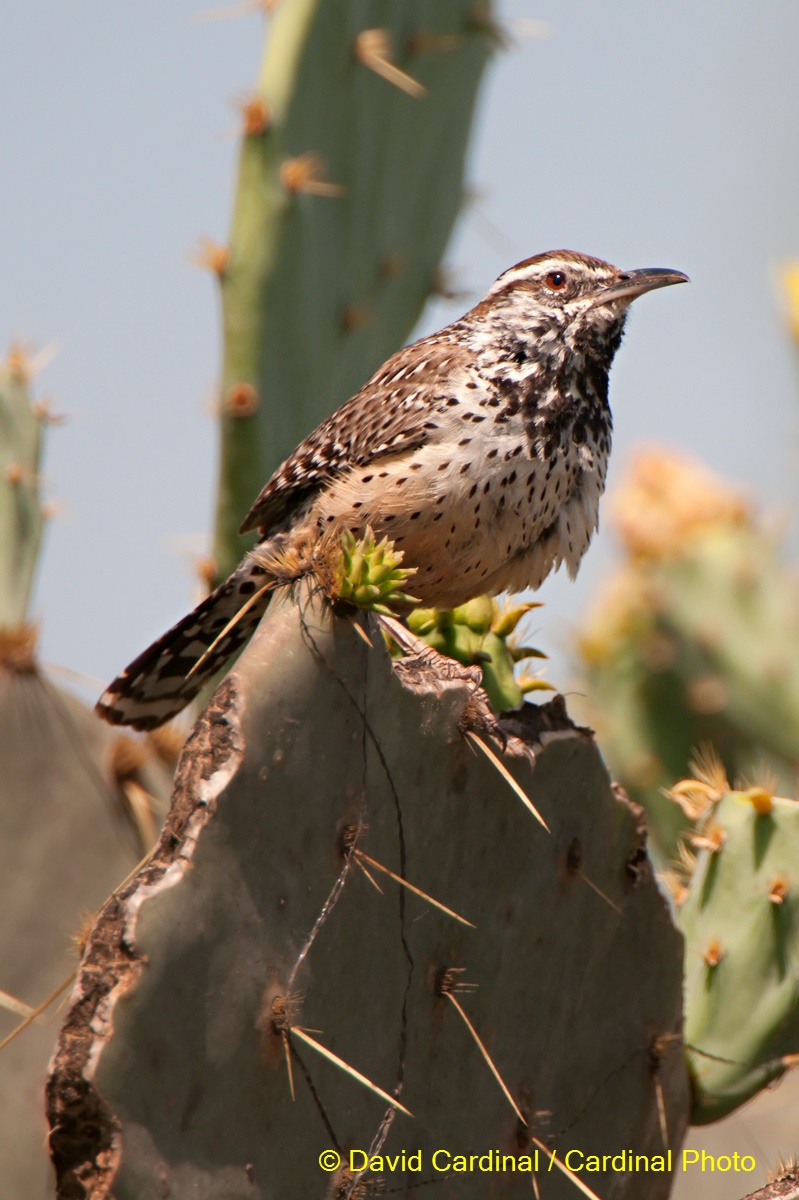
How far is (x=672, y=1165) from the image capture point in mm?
1960

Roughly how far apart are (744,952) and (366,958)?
74 cm

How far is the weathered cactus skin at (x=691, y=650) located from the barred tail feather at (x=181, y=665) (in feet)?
6.29

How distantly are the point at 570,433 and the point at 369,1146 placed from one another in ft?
3.94

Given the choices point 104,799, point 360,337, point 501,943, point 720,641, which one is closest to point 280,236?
point 360,337

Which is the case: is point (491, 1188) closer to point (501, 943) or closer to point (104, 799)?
point (501, 943)

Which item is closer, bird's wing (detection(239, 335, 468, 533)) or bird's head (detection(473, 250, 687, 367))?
bird's wing (detection(239, 335, 468, 533))

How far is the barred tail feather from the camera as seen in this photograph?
2238 millimetres

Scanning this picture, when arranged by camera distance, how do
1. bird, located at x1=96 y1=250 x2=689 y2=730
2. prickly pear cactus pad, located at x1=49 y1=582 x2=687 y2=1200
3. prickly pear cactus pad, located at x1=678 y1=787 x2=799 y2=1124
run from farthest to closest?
bird, located at x1=96 y1=250 x2=689 y2=730, prickly pear cactus pad, located at x1=678 y1=787 x2=799 y2=1124, prickly pear cactus pad, located at x1=49 y1=582 x2=687 y2=1200

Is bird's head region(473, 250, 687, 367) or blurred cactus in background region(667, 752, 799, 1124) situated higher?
bird's head region(473, 250, 687, 367)

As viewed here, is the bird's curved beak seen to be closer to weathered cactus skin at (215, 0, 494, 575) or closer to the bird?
the bird

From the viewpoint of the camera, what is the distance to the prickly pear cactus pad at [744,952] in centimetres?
194

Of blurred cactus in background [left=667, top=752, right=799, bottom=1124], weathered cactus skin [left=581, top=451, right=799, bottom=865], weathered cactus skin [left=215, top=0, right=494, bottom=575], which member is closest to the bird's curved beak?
weathered cactus skin [left=215, top=0, right=494, bottom=575]

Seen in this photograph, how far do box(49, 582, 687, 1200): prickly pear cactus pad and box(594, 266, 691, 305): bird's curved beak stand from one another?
983mm

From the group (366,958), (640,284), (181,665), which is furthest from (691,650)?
(366,958)
